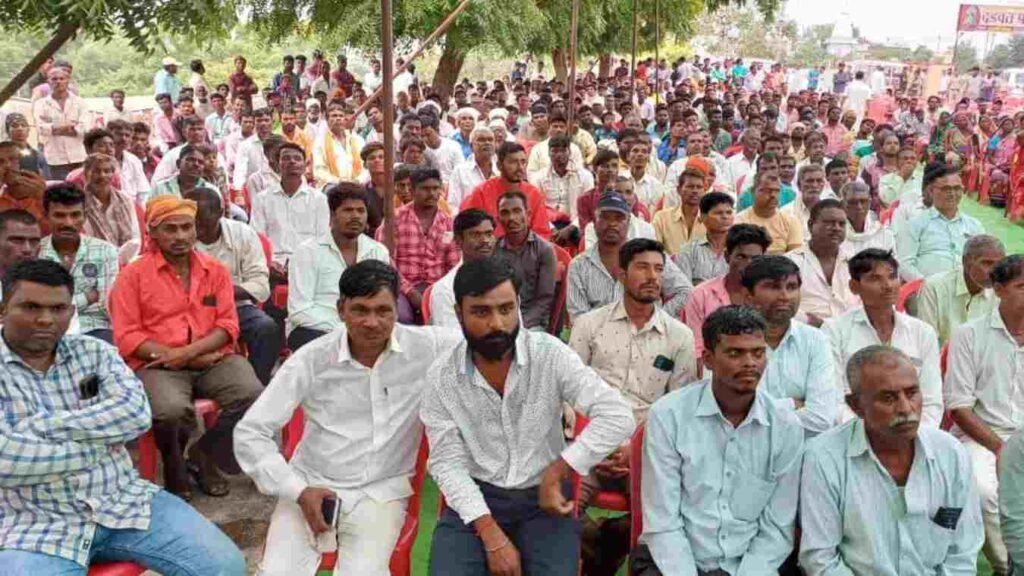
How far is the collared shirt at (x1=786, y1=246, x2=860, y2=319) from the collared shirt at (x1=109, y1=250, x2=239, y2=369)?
274 cm

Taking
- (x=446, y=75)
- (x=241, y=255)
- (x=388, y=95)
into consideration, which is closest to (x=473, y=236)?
(x=388, y=95)

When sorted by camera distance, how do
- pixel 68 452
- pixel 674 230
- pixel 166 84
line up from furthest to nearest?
pixel 166 84 → pixel 674 230 → pixel 68 452

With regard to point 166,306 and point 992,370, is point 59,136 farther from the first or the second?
point 992,370

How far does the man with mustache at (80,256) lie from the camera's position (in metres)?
4.27

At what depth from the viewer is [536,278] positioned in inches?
192

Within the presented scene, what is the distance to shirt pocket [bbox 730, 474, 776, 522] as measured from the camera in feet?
9.02

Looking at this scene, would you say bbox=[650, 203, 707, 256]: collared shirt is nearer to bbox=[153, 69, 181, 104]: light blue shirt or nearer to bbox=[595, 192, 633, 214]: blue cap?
bbox=[595, 192, 633, 214]: blue cap

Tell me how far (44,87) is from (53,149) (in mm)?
1795

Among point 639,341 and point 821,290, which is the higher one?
point 639,341

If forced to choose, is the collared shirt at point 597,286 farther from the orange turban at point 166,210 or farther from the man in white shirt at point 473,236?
the orange turban at point 166,210

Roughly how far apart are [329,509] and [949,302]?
309cm

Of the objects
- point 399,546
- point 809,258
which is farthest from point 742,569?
point 809,258

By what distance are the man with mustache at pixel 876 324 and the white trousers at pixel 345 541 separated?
5.95 feet

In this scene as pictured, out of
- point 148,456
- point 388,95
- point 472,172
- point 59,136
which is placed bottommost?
point 148,456
